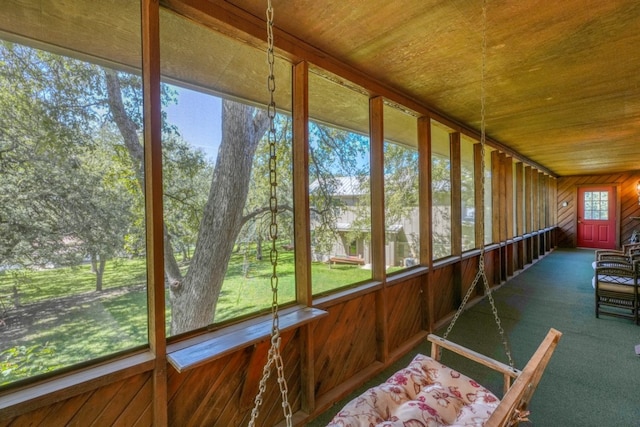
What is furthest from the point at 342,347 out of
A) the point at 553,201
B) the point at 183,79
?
the point at 553,201

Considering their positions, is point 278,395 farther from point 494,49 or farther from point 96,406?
point 494,49

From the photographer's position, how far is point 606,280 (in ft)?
12.2

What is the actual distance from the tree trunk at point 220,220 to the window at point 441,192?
2.68 meters

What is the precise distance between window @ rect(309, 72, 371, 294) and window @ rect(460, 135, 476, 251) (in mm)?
2494

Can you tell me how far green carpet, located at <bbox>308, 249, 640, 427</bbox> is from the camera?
210cm

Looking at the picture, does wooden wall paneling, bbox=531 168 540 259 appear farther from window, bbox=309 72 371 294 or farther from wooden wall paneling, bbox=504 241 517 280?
window, bbox=309 72 371 294

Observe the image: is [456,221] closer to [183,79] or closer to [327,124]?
[327,124]

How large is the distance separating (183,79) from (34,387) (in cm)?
184

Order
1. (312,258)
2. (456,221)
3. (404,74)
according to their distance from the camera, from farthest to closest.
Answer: (456,221) < (404,74) < (312,258)

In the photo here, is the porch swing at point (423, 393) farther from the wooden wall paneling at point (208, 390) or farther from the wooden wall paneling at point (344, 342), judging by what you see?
the wooden wall paneling at point (344, 342)

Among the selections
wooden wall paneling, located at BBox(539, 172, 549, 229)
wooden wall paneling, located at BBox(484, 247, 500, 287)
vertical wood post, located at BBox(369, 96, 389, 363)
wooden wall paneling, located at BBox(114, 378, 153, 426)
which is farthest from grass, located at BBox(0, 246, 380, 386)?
wooden wall paneling, located at BBox(539, 172, 549, 229)

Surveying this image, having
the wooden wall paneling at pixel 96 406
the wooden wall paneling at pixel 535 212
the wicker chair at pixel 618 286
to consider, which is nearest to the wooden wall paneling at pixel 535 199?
the wooden wall paneling at pixel 535 212

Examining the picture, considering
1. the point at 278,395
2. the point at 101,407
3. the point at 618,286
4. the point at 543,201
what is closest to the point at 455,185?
the point at 618,286

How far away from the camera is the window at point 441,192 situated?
155 inches
